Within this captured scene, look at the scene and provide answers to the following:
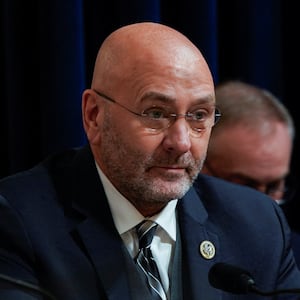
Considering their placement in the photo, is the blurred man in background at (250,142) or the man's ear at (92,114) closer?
the man's ear at (92,114)

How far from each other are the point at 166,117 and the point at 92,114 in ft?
0.57

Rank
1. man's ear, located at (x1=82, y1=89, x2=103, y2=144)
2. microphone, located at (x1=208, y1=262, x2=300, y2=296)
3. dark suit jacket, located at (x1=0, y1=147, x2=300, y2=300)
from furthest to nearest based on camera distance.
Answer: man's ear, located at (x1=82, y1=89, x2=103, y2=144), dark suit jacket, located at (x1=0, y1=147, x2=300, y2=300), microphone, located at (x1=208, y1=262, x2=300, y2=296)

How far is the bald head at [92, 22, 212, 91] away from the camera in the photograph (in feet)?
4.87

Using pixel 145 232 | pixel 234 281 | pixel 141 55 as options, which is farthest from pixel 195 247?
pixel 141 55

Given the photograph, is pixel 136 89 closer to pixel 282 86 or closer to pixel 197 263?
pixel 197 263

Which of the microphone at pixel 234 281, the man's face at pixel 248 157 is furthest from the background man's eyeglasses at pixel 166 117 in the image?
the man's face at pixel 248 157

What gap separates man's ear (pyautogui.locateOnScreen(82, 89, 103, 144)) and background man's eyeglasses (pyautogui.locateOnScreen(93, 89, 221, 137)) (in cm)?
4

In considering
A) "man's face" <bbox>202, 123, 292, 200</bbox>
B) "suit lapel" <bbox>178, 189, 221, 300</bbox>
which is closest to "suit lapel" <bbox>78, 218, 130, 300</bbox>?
"suit lapel" <bbox>178, 189, 221, 300</bbox>

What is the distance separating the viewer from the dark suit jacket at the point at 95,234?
1.45 metres

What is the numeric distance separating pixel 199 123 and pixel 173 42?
0.16m

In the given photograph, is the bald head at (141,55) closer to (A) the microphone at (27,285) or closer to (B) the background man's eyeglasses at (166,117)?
(B) the background man's eyeglasses at (166,117)

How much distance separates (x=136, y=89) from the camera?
4.88 feet

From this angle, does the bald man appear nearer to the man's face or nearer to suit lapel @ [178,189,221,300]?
suit lapel @ [178,189,221,300]

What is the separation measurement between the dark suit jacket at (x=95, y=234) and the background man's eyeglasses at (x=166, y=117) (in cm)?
17
